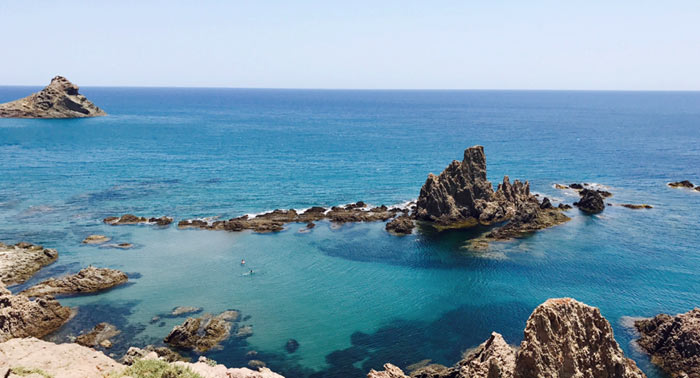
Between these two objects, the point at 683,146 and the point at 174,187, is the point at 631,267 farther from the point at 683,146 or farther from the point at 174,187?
the point at 683,146

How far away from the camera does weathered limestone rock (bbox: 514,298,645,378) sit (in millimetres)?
26484

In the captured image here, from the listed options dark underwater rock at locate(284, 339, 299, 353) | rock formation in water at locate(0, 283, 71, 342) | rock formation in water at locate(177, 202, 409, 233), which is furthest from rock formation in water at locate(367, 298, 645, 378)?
rock formation in water at locate(177, 202, 409, 233)

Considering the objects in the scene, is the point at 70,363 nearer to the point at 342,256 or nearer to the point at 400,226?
the point at 342,256

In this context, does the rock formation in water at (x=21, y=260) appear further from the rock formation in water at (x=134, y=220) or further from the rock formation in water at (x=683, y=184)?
the rock formation in water at (x=683, y=184)

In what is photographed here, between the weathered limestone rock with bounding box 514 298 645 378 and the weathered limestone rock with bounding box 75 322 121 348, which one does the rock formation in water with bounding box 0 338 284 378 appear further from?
the weathered limestone rock with bounding box 514 298 645 378

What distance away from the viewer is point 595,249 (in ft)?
231

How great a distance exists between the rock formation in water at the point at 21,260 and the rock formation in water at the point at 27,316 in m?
12.1

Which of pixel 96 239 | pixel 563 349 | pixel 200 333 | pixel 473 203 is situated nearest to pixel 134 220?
pixel 96 239

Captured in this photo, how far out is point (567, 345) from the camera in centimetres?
2695

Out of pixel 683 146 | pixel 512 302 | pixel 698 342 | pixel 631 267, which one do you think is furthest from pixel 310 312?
pixel 683 146

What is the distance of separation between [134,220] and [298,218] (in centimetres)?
2796

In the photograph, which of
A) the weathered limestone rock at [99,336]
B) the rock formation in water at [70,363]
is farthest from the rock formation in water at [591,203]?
the weathered limestone rock at [99,336]

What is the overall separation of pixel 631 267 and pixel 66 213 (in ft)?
297

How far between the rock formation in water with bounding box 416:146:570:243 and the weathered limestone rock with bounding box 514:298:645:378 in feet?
171
